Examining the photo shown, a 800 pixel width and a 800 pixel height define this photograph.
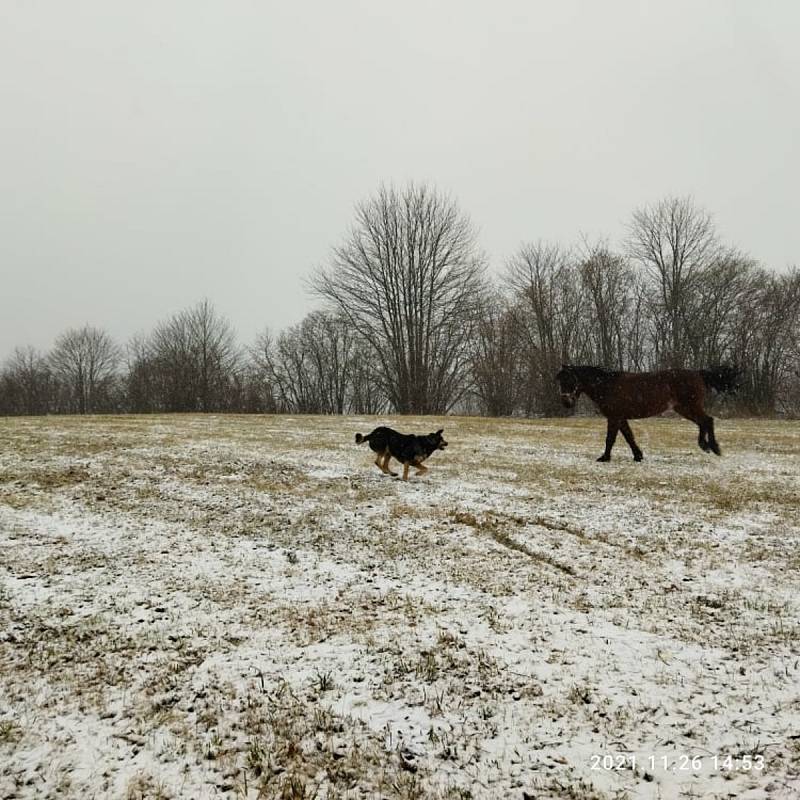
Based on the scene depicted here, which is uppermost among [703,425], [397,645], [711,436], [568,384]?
[568,384]

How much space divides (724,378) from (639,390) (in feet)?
6.45

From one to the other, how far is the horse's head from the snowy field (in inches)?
153

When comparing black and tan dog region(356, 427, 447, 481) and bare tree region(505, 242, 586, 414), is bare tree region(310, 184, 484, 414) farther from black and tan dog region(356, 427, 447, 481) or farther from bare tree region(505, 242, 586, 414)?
black and tan dog region(356, 427, 447, 481)

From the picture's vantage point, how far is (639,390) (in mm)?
11500

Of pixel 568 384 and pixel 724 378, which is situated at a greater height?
pixel 724 378

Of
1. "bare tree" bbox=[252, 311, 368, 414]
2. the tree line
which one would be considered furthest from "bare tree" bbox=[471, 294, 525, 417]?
"bare tree" bbox=[252, 311, 368, 414]

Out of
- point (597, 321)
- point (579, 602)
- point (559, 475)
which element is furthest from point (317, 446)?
point (597, 321)

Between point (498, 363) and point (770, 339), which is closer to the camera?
point (770, 339)

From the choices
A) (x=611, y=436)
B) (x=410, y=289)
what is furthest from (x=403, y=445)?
(x=410, y=289)

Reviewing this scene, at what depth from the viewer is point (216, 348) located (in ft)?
201

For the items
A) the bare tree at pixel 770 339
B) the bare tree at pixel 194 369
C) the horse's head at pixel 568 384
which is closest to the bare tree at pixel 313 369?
the bare tree at pixel 194 369

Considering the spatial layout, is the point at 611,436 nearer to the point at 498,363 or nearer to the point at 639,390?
the point at 639,390

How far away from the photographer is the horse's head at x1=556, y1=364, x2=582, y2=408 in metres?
11.7

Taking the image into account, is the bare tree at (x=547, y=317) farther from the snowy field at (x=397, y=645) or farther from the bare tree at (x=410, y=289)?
the snowy field at (x=397, y=645)
